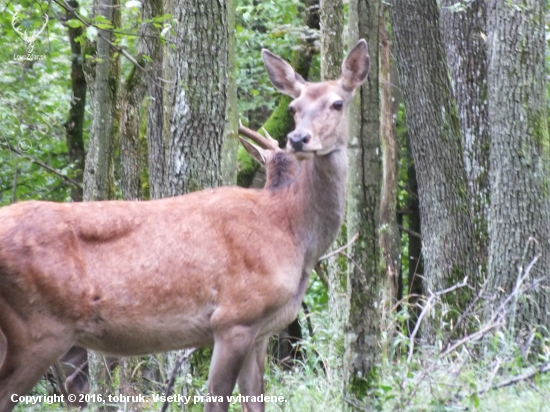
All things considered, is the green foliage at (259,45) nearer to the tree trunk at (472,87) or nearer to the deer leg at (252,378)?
the tree trunk at (472,87)

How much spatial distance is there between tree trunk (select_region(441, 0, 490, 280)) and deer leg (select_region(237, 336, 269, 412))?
19.2 ft

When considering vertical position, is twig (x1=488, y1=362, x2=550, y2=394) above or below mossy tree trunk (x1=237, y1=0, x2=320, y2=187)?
below

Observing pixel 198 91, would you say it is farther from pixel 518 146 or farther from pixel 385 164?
pixel 385 164

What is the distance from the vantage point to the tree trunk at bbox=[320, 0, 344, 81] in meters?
10.8

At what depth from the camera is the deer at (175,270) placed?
602 centimetres

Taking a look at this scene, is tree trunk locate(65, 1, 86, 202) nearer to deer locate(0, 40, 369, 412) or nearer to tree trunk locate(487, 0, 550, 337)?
tree trunk locate(487, 0, 550, 337)

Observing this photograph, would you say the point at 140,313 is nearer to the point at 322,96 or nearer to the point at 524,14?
the point at 322,96

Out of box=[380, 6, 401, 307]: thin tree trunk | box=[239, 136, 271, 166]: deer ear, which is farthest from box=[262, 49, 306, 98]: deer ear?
box=[380, 6, 401, 307]: thin tree trunk

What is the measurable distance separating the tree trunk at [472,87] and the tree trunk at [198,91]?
5.39m

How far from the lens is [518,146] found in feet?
31.9

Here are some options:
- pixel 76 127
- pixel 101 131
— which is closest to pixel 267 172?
pixel 101 131

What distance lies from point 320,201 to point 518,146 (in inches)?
143

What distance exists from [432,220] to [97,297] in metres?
6.61

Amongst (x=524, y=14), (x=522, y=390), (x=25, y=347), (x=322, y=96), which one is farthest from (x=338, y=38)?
(x=25, y=347)
